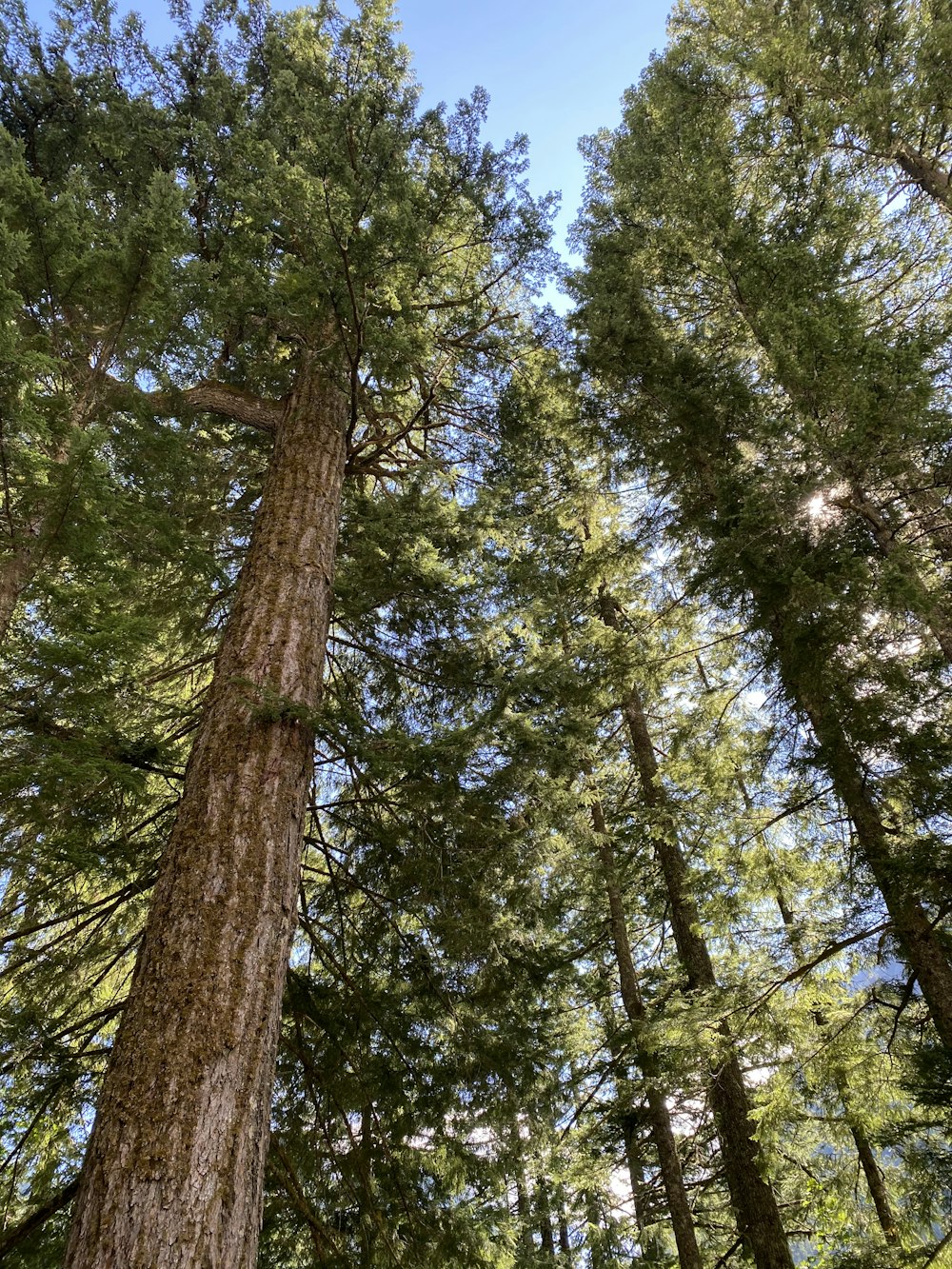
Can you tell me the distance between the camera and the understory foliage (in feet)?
13.2

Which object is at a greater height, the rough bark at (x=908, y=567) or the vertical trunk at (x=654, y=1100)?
the rough bark at (x=908, y=567)

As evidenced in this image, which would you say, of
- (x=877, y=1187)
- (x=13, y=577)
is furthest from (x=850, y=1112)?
(x=13, y=577)

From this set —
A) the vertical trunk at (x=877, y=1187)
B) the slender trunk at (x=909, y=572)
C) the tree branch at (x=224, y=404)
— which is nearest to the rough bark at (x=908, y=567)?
the slender trunk at (x=909, y=572)

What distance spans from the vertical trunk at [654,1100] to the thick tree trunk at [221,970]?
3.50 m

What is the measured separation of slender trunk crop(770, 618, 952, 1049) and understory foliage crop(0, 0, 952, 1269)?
0.12 ft

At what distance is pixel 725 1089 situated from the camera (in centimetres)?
704

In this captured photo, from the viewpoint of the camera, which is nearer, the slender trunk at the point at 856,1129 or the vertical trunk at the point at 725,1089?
the slender trunk at the point at 856,1129

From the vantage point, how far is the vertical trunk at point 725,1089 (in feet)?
20.6

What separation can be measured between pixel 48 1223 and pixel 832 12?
12929 millimetres

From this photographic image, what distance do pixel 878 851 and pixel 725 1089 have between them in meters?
4.05

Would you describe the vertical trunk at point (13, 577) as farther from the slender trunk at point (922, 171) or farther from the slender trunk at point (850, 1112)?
the slender trunk at point (922, 171)

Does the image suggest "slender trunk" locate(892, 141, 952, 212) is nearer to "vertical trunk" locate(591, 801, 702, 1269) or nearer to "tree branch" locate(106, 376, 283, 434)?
"tree branch" locate(106, 376, 283, 434)

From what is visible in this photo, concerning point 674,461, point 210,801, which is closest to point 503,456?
point 674,461

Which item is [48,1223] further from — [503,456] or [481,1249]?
[503,456]
